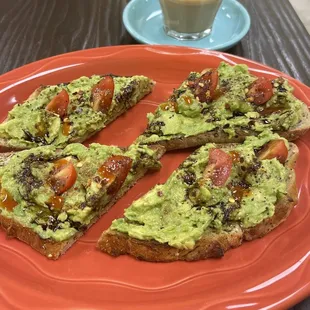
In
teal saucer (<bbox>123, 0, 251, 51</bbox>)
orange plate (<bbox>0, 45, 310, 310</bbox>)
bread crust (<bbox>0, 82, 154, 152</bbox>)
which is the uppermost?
teal saucer (<bbox>123, 0, 251, 51</bbox>)

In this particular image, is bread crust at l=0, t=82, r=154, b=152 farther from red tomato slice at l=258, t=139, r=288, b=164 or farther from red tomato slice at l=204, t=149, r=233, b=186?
red tomato slice at l=258, t=139, r=288, b=164

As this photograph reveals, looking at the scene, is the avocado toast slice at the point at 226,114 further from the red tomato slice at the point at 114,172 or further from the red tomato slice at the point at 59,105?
the red tomato slice at the point at 59,105

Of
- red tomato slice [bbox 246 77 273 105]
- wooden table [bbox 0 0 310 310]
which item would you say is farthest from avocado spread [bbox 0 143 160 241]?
wooden table [bbox 0 0 310 310]

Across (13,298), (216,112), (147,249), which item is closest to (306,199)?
(216,112)

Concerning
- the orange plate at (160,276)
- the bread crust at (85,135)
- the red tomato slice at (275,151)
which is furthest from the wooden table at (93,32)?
the orange plate at (160,276)

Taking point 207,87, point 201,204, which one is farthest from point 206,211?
point 207,87

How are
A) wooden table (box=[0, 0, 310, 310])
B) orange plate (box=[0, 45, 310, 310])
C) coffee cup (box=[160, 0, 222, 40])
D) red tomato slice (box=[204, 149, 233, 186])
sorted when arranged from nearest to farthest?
orange plate (box=[0, 45, 310, 310]) < red tomato slice (box=[204, 149, 233, 186]) < coffee cup (box=[160, 0, 222, 40]) < wooden table (box=[0, 0, 310, 310])

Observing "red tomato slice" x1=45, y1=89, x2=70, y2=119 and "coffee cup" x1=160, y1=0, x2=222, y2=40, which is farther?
"coffee cup" x1=160, y1=0, x2=222, y2=40

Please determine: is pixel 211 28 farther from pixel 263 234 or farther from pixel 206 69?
pixel 263 234
